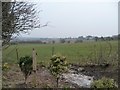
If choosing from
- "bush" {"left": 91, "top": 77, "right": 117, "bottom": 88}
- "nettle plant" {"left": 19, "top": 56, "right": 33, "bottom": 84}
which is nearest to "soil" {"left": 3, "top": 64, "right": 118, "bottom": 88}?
"nettle plant" {"left": 19, "top": 56, "right": 33, "bottom": 84}

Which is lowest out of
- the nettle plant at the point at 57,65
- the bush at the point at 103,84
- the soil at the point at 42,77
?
the soil at the point at 42,77

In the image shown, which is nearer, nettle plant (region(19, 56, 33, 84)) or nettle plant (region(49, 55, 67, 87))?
nettle plant (region(49, 55, 67, 87))

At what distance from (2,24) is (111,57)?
9.53 m

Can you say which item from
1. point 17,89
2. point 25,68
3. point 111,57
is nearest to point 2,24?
point 17,89

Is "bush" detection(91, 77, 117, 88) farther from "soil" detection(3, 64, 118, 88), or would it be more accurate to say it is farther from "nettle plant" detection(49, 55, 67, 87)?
"nettle plant" detection(49, 55, 67, 87)

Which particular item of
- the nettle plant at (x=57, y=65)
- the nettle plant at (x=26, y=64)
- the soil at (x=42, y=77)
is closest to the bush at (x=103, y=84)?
the soil at (x=42, y=77)

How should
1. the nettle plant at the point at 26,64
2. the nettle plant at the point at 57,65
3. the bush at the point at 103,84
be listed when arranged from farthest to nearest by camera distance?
1. the nettle plant at the point at 26,64
2. the nettle plant at the point at 57,65
3. the bush at the point at 103,84

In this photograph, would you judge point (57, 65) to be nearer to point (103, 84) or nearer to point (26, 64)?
point (26, 64)

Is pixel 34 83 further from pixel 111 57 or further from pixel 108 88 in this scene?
pixel 111 57

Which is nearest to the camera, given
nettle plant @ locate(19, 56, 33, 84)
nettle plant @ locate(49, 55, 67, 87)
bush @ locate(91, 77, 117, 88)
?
bush @ locate(91, 77, 117, 88)

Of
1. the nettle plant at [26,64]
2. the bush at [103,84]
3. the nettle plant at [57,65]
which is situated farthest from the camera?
the nettle plant at [26,64]

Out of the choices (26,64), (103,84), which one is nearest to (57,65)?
(26,64)

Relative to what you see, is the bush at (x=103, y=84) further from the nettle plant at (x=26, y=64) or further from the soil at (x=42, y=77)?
the nettle plant at (x=26, y=64)

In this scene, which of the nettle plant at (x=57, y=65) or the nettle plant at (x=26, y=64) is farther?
the nettle plant at (x=26, y=64)
